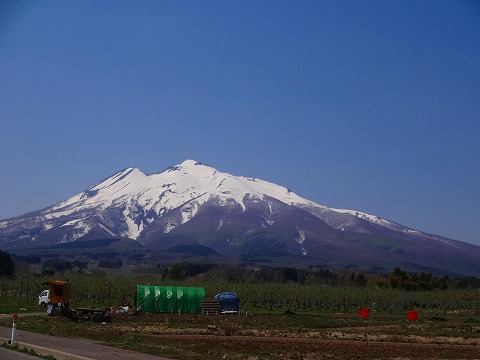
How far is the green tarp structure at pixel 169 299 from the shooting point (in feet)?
192

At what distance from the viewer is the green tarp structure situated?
192 feet

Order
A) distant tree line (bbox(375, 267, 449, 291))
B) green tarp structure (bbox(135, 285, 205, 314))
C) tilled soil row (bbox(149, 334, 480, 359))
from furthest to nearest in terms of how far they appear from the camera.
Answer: distant tree line (bbox(375, 267, 449, 291)) → green tarp structure (bbox(135, 285, 205, 314)) → tilled soil row (bbox(149, 334, 480, 359))

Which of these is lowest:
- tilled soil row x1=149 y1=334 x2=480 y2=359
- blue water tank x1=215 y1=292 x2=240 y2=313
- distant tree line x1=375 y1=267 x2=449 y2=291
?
tilled soil row x1=149 y1=334 x2=480 y2=359

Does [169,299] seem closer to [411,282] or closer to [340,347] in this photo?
[340,347]

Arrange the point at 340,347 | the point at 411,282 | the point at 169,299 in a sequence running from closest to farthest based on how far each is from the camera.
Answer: the point at 340,347 < the point at 169,299 < the point at 411,282

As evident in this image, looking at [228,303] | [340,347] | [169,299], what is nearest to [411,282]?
[228,303]

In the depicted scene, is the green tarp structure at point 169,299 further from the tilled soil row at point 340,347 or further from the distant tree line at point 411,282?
the distant tree line at point 411,282

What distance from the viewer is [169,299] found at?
5916cm

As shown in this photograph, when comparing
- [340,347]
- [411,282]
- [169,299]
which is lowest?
[340,347]

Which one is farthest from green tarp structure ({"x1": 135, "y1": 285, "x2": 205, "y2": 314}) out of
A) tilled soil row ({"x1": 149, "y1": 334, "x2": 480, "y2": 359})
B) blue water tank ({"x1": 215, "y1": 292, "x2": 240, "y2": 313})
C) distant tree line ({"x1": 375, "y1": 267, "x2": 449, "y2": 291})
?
distant tree line ({"x1": 375, "y1": 267, "x2": 449, "y2": 291})

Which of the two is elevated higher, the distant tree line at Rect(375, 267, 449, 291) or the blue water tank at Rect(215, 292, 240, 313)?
the distant tree line at Rect(375, 267, 449, 291)

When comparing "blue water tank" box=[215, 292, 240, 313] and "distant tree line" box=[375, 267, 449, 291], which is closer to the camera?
"blue water tank" box=[215, 292, 240, 313]

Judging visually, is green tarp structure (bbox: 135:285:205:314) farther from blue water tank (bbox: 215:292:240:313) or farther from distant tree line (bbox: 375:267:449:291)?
distant tree line (bbox: 375:267:449:291)

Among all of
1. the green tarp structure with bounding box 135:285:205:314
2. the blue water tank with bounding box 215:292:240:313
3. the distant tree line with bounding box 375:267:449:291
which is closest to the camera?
the green tarp structure with bounding box 135:285:205:314
